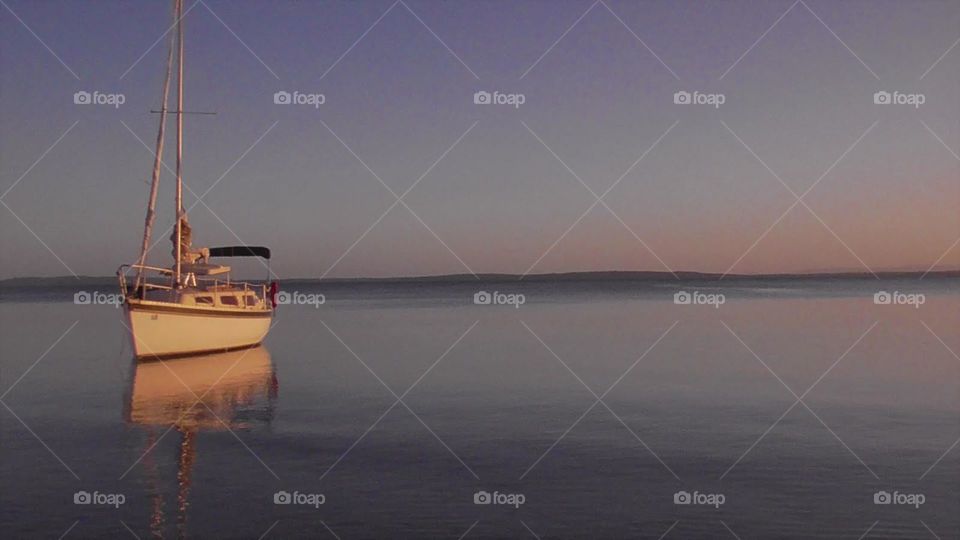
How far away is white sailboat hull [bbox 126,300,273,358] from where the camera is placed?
2662 cm

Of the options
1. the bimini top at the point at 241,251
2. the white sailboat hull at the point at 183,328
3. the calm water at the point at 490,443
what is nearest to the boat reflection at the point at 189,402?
the calm water at the point at 490,443

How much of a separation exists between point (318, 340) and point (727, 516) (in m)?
29.3

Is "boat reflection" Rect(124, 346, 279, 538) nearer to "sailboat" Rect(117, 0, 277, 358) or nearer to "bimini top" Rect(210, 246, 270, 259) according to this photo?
"sailboat" Rect(117, 0, 277, 358)

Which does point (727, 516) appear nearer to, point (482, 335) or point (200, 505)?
point (200, 505)

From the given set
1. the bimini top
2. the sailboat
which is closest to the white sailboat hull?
the sailboat

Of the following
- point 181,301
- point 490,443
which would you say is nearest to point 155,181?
point 181,301

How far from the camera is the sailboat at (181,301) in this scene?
26.9 metres

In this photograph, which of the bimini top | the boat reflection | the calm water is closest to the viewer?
the calm water

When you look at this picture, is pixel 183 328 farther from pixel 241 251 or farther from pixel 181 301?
pixel 241 251

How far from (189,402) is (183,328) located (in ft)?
31.1

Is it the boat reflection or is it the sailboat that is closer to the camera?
the boat reflection

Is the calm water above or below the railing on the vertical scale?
below

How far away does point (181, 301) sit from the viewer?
28.7 metres

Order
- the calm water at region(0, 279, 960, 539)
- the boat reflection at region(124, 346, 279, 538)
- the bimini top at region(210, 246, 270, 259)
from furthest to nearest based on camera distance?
the bimini top at region(210, 246, 270, 259) < the boat reflection at region(124, 346, 279, 538) < the calm water at region(0, 279, 960, 539)
